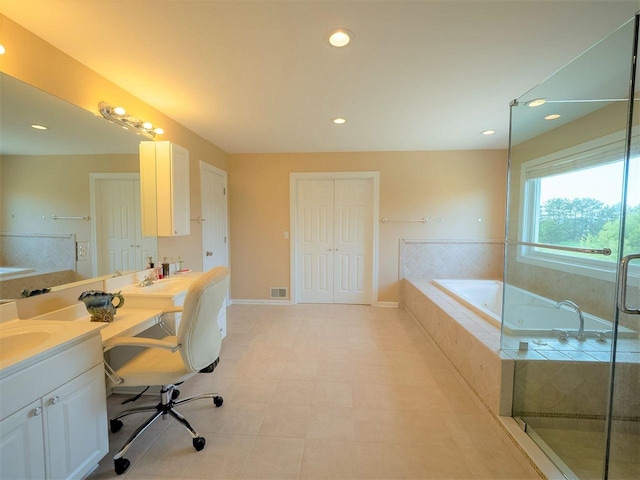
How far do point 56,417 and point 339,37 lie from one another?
237 cm

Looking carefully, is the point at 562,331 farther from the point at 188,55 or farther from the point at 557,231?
the point at 188,55

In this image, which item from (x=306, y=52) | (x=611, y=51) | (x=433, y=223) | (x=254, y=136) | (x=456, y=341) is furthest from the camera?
(x=433, y=223)

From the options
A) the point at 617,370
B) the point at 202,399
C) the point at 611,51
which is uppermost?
the point at 611,51

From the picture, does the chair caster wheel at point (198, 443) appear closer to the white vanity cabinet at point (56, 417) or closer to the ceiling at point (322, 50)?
the white vanity cabinet at point (56, 417)

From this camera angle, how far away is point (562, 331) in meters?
1.93

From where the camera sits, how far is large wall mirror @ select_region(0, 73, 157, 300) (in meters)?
1.45

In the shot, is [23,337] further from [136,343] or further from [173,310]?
[173,310]

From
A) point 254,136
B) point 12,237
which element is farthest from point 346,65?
point 12,237

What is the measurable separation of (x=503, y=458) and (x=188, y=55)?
310 cm

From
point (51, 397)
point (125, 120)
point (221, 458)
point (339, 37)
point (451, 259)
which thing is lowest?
point (221, 458)

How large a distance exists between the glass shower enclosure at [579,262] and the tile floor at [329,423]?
45cm

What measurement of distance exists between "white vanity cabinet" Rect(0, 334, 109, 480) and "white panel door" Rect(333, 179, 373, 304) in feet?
10.6

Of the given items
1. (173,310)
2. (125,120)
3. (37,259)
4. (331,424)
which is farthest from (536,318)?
(125,120)

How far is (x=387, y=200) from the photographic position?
4.07 m
